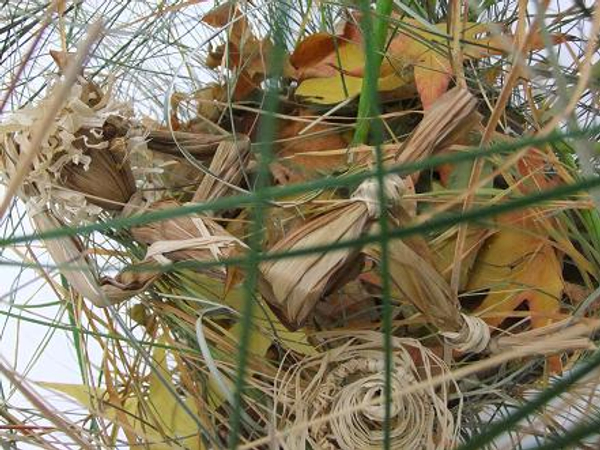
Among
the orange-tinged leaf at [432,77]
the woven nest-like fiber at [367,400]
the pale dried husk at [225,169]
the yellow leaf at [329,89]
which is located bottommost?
the woven nest-like fiber at [367,400]

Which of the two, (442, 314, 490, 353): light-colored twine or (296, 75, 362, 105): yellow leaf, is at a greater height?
(296, 75, 362, 105): yellow leaf

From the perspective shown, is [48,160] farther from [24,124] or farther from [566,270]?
[566,270]

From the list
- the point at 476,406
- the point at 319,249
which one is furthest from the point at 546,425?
the point at 319,249

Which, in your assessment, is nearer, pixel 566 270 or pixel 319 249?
pixel 319 249

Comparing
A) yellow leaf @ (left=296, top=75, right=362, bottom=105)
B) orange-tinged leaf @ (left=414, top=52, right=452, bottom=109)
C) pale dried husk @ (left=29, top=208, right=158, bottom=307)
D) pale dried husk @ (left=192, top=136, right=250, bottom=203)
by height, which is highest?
yellow leaf @ (left=296, top=75, right=362, bottom=105)
